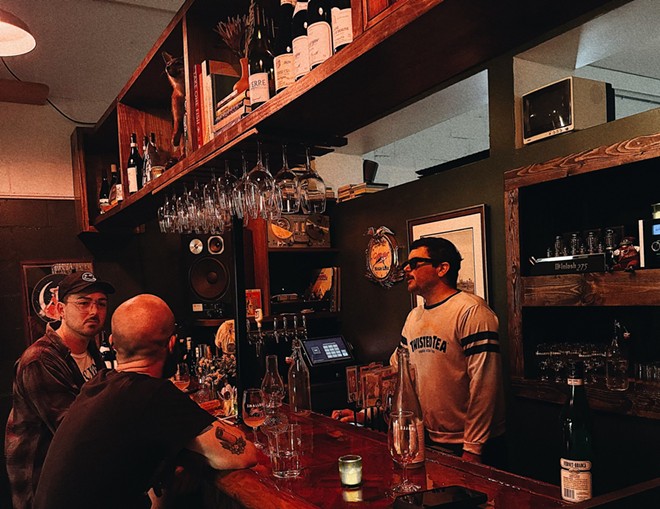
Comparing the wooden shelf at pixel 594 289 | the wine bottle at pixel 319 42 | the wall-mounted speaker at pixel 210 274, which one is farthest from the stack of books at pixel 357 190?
the wine bottle at pixel 319 42

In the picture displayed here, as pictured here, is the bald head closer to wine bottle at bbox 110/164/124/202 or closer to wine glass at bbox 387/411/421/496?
wine glass at bbox 387/411/421/496

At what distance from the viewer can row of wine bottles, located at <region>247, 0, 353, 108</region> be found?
142cm

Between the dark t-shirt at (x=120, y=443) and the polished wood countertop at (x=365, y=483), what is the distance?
231 mm

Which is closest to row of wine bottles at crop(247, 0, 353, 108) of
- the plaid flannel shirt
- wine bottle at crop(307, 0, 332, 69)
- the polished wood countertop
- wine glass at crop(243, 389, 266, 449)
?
wine bottle at crop(307, 0, 332, 69)

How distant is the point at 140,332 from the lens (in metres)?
1.88

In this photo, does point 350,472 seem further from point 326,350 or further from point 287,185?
point 326,350

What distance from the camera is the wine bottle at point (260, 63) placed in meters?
1.80

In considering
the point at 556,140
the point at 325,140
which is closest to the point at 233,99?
the point at 325,140

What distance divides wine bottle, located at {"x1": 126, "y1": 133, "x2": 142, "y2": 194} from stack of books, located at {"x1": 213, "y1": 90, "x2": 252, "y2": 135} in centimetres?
124

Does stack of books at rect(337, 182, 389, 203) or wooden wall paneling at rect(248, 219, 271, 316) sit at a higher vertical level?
stack of books at rect(337, 182, 389, 203)

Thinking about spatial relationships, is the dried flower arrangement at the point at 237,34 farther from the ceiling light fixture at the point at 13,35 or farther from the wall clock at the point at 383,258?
the wall clock at the point at 383,258

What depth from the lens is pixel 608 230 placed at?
107 inches

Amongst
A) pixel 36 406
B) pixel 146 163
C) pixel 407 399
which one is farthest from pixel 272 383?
pixel 146 163

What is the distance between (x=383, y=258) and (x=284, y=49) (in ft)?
8.48
